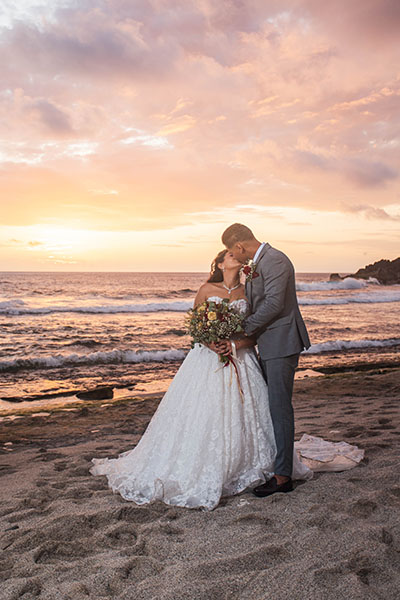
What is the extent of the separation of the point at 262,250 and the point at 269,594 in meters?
2.47

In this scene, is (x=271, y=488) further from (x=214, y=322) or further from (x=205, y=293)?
(x=205, y=293)

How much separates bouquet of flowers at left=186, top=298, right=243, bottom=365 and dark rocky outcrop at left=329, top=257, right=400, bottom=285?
54.6 m

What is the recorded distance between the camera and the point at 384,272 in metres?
55.7

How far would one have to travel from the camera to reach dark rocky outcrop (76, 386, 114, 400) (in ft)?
30.7

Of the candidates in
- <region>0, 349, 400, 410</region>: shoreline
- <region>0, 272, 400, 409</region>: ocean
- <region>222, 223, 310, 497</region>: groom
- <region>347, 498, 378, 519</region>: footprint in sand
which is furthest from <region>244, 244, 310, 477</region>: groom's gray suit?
<region>0, 272, 400, 409</region>: ocean

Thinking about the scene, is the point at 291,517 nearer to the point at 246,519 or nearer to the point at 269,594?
the point at 246,519

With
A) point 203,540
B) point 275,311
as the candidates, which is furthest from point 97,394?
point 203,540

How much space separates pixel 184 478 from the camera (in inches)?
149

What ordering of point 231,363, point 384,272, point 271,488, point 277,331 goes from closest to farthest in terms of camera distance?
point 271,488 < point 277,331 < point 231,363 < point 384,272

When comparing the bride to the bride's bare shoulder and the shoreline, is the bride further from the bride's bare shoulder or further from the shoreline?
the shoreline

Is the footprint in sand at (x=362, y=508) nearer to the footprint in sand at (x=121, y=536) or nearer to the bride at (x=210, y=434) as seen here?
the bride at (x=210, y=434)

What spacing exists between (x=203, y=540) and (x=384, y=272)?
57270 mm

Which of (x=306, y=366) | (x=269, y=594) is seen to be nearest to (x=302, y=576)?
(x=269, y=594)

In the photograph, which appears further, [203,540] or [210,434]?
[210,434]
